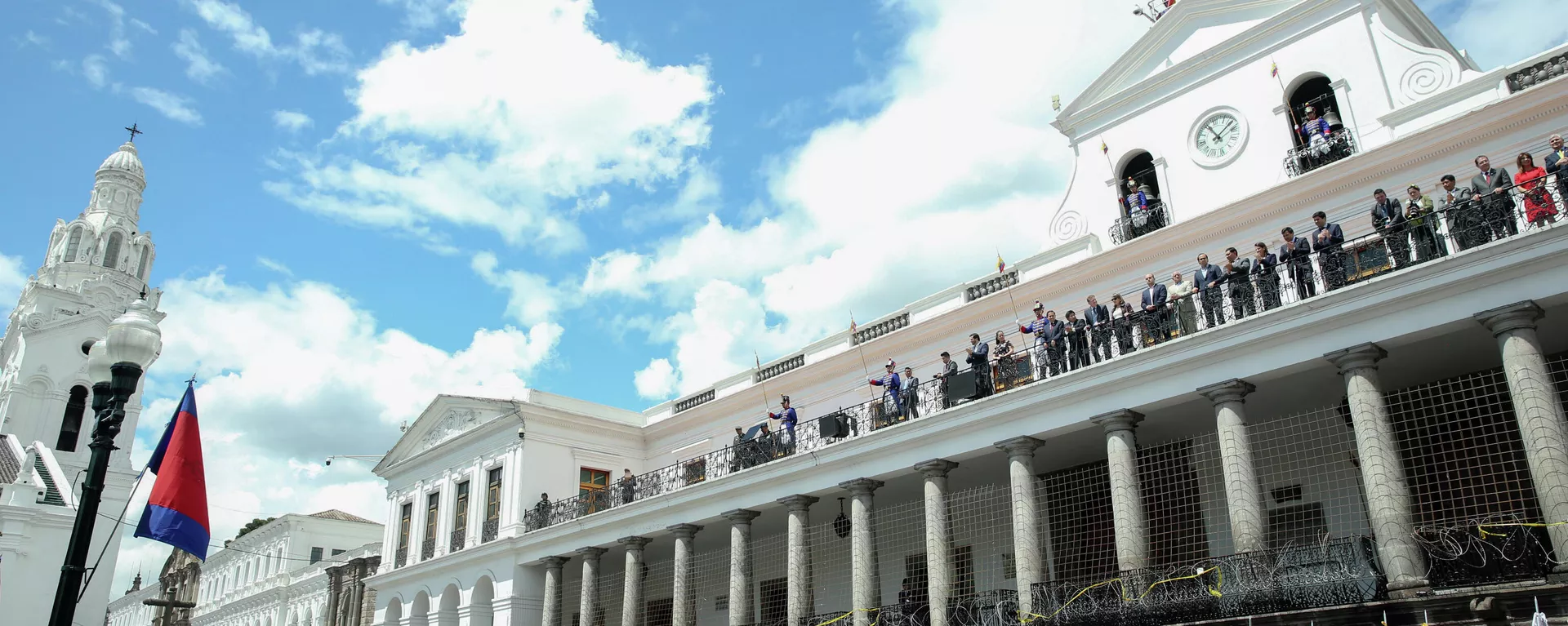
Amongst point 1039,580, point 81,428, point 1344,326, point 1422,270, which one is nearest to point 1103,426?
point 1039,580

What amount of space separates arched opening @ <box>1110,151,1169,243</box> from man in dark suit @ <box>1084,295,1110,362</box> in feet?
11.7

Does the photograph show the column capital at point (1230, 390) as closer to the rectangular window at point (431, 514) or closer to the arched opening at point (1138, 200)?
the arched opening at point (1138, 200)

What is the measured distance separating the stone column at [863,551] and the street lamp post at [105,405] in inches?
444

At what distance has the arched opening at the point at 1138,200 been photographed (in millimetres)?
18484

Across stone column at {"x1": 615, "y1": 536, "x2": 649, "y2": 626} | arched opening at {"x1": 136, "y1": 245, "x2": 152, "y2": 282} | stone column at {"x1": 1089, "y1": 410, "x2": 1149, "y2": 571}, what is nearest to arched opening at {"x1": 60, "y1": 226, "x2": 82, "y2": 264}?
arched opening at {"x1": 136, "y1": 245, "x2": 152, "y2": 282}

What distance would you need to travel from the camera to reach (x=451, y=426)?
2956 centimetres

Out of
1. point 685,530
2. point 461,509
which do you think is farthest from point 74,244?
point 685,530

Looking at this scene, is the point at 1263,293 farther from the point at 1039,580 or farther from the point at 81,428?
the point at 81,428

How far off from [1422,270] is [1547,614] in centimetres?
394

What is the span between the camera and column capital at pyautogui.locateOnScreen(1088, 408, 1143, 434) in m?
14.2

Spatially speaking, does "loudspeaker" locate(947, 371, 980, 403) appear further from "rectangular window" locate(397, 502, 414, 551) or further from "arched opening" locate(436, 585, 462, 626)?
"rectangular window" locate(397, 502, 414, 551)

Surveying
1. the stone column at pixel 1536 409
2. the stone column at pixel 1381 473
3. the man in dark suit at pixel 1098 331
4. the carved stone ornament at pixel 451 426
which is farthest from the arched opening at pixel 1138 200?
the carved stone ornament at pixel 451 426

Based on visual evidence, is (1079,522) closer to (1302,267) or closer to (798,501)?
(798,501)

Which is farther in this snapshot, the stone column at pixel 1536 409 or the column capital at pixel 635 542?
the column capital at pixel 635 542
